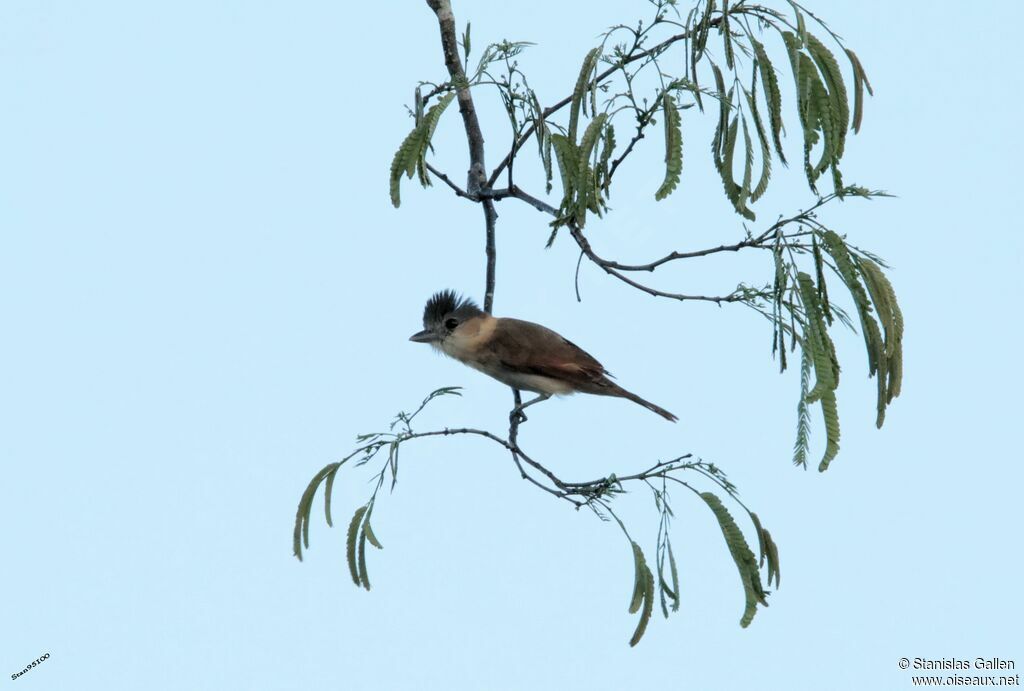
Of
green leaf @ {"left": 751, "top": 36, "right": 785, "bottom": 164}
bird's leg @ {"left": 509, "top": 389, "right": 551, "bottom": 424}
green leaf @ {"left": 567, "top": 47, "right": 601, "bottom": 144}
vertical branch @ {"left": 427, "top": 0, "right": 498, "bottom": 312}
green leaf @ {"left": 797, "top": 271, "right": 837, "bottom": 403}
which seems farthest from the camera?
bird's leg @ {"left": 509, "top": 389, "right": 551, "bottom": 424}

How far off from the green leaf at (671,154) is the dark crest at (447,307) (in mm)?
2294

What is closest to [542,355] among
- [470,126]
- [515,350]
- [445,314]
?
[515,350]

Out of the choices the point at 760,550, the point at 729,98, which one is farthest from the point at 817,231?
the point at 760,550

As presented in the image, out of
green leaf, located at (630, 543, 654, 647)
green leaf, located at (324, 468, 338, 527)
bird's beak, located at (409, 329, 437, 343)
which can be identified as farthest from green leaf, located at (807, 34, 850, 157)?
bird's beak, located at (409, 329, 437, 343)

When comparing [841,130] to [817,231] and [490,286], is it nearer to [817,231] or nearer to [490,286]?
[817,231]

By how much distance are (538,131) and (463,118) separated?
4.15 ft

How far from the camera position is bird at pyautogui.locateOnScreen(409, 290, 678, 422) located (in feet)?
18.7

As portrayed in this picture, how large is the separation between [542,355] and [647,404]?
607 millimetres

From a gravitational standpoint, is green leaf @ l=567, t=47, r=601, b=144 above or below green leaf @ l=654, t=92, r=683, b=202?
above

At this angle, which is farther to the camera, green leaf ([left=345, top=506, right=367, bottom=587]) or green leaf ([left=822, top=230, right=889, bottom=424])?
green leaf ([left=345, top=506, right=367, bottom=587])

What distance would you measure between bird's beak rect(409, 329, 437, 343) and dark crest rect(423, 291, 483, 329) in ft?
0.14

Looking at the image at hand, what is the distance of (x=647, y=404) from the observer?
553cm

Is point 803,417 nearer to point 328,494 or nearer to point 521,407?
point 328,494

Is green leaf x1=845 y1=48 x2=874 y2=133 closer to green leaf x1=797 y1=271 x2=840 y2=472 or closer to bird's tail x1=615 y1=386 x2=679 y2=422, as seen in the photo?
green leaf x1=797 y1=271 x2=840 y2=472
